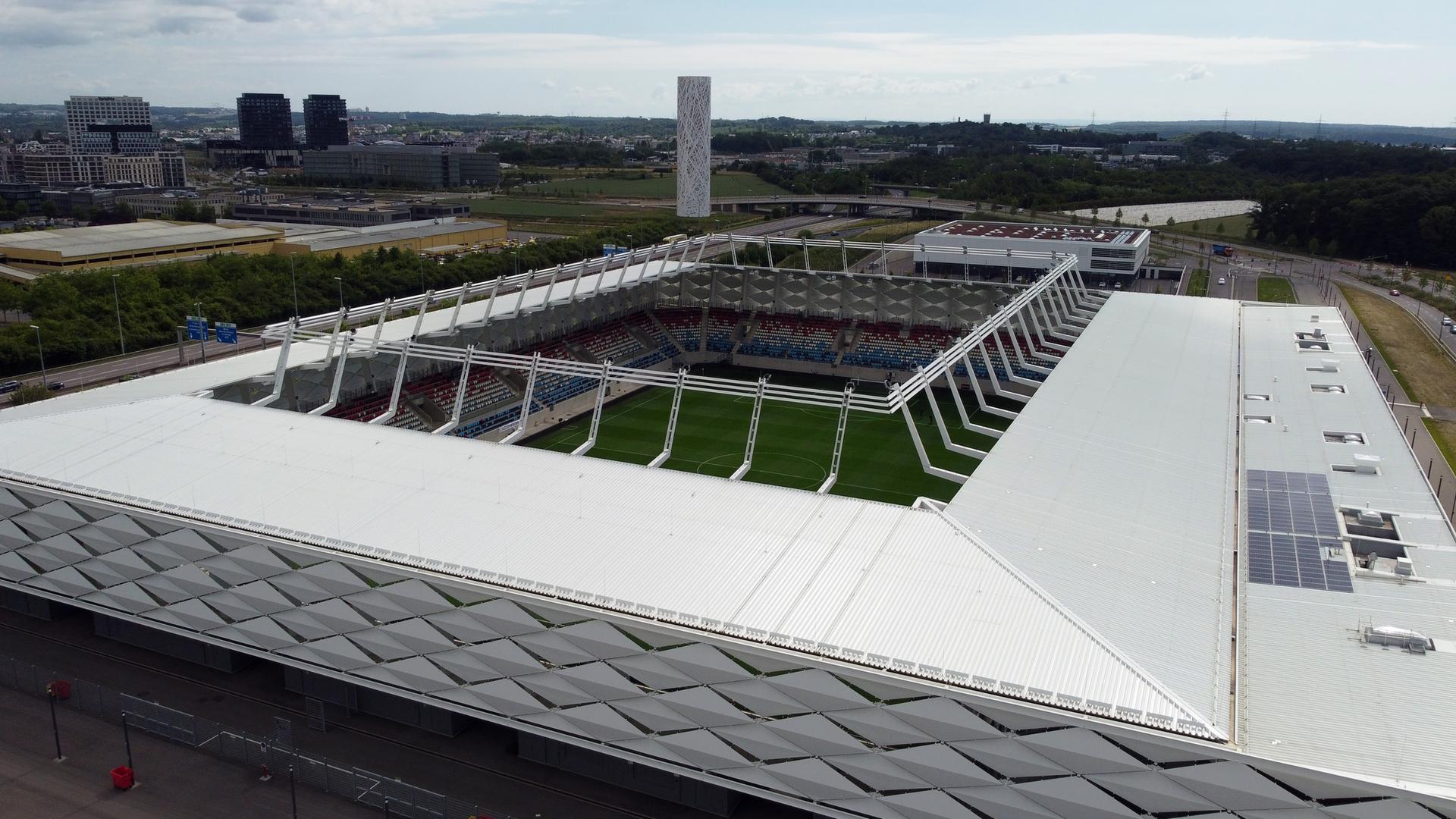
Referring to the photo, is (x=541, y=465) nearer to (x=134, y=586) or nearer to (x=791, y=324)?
(x=134, y=586)

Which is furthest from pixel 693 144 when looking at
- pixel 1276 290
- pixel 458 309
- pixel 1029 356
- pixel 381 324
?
pixel 381 324

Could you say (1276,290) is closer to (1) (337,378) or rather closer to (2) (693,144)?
(2) (693,144)

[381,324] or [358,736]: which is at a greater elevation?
[381,324]

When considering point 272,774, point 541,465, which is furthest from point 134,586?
point 541,465

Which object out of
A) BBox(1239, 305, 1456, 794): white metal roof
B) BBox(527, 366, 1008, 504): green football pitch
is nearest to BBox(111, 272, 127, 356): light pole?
BBox(527, 366, 1008, 504): green football pitch

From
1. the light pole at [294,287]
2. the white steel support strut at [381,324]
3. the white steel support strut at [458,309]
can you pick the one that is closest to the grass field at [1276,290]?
the white steel support strut at [458,309]

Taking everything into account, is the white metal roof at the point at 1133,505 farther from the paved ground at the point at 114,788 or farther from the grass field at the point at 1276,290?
the grass field at the point at 1276,290
